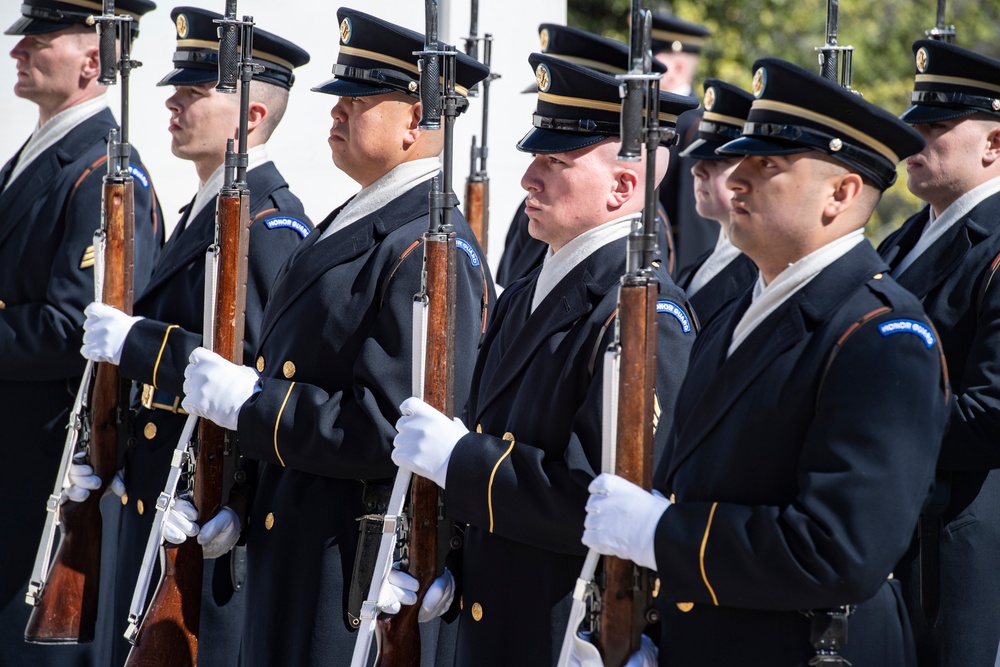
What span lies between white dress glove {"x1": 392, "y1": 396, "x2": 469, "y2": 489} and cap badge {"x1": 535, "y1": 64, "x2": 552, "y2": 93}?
0.95m

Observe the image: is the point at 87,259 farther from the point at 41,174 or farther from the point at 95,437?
the point at 95,437

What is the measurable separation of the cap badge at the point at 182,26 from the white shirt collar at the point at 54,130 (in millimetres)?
811

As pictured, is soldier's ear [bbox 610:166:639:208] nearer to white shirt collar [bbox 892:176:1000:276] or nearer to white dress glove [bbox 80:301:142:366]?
white shirt collar [bbox 892:176:1000:276]

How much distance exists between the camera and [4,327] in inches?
212

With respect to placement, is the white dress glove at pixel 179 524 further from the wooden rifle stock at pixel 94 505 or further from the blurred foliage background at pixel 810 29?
the blurred foliage background at pixel 810 29

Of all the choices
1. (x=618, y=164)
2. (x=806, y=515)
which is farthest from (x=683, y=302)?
(x=806, y=515)

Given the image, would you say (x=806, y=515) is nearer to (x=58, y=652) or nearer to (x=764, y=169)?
(x=764, y=169)

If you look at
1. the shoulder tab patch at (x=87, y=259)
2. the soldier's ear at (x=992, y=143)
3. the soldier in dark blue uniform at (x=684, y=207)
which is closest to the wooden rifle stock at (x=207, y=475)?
the shoulder tab patch at (x=87, y=259)

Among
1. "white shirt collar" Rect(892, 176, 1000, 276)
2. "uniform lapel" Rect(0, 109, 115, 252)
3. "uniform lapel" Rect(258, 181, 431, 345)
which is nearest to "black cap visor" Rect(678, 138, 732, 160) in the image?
"white shirt collar" Rect(892, 176, 1000, 276)

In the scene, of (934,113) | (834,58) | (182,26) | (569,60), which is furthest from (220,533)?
(934,113)

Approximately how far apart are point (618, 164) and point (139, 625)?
6.81 feet

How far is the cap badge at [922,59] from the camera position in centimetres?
457

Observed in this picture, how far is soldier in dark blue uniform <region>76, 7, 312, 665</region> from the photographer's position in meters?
4.70

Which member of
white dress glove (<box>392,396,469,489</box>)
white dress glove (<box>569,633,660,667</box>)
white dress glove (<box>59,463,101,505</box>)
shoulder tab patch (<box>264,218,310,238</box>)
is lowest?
white dress glove (<box>569,633,660,667</box>)
